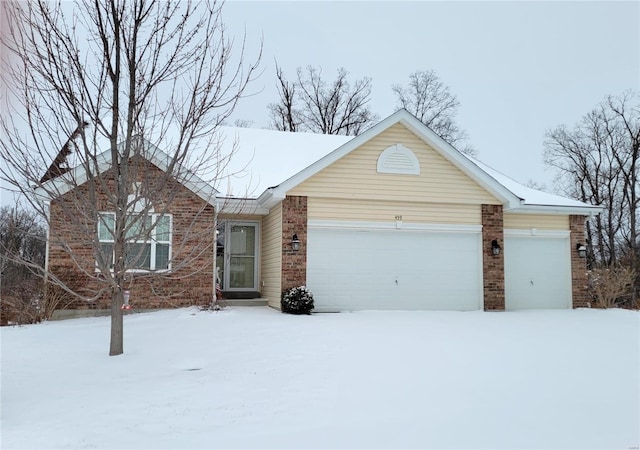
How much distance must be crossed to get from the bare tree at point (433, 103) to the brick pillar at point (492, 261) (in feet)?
68.0

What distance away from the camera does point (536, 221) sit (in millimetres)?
14578

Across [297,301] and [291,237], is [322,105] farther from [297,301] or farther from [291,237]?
[297,301]

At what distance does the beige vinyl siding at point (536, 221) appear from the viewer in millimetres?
14344

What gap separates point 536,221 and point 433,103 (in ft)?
71.5

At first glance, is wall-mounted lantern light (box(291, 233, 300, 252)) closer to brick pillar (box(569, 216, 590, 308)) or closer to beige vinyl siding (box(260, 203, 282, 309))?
beige vinyl siding (box(260, 203, 282, 309))

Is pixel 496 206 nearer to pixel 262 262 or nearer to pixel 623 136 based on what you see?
pixel 262 262

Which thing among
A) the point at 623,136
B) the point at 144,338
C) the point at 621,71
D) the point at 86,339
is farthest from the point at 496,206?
the point at 621,71

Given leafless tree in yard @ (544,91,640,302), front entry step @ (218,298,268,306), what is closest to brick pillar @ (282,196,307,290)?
front entry step @ (218,298,268,306)

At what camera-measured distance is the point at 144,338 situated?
8.91 m

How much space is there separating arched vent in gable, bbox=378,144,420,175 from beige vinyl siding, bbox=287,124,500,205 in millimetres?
107

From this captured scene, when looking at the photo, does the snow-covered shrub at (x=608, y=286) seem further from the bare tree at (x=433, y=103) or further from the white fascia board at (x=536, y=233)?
the bare tree at (x=433, y=103)

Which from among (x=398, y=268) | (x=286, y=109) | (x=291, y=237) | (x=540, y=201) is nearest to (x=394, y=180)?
(x=398, y=268)

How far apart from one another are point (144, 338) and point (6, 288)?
20.6 ft

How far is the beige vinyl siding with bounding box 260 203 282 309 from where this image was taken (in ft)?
41.7
